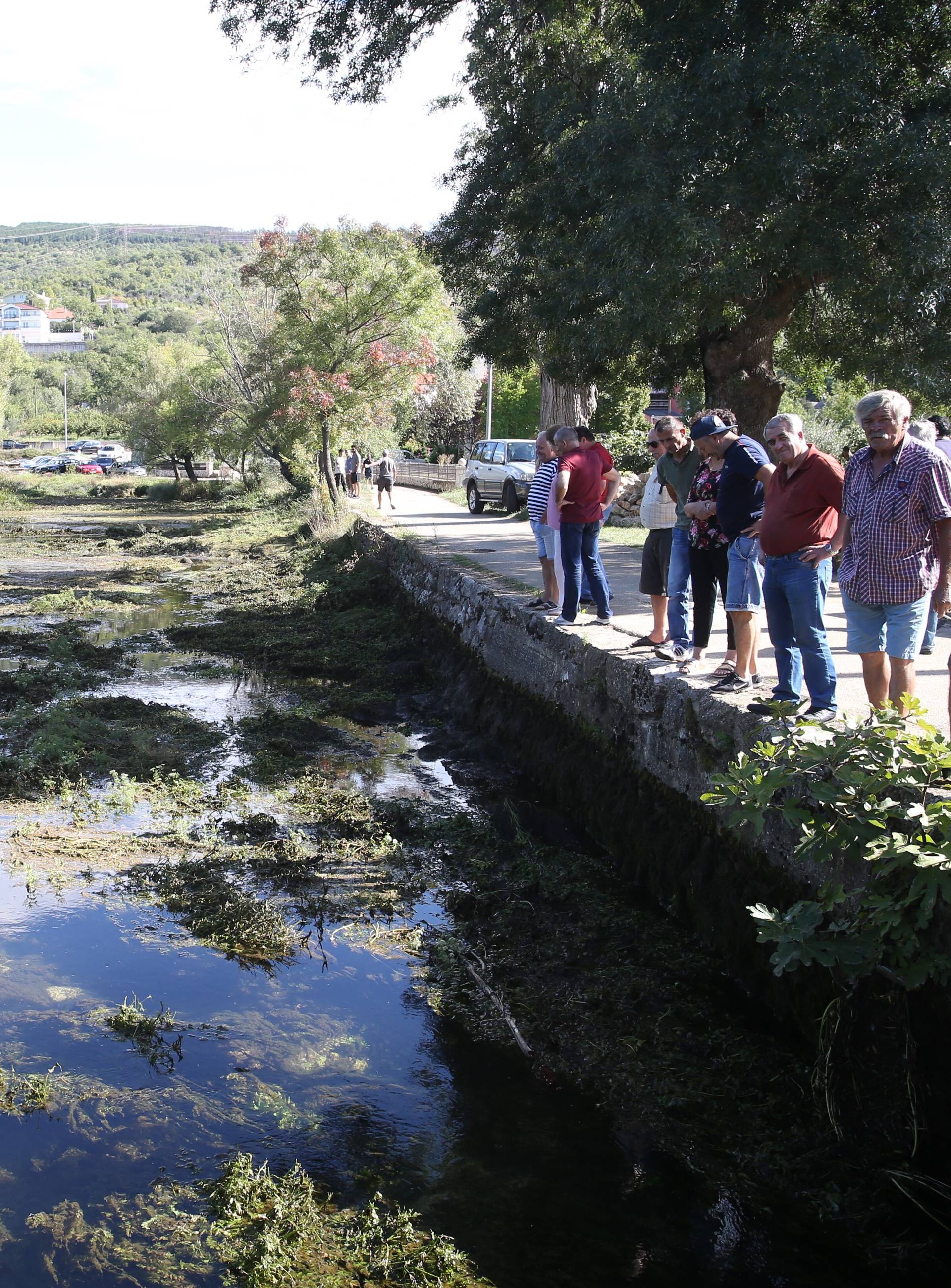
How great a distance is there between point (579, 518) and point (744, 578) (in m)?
2.51

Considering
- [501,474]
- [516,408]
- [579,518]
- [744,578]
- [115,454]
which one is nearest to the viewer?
[744,578]

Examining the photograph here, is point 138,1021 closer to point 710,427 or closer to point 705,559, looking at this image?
point 705,559

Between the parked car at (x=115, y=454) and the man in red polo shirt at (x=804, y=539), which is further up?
the parked car at (x=115, y=454)

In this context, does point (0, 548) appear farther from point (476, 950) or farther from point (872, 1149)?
point (872, 1149)

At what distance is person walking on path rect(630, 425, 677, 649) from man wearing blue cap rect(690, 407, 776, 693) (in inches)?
40.6

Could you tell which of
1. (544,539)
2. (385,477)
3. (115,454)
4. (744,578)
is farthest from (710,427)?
(115,454)

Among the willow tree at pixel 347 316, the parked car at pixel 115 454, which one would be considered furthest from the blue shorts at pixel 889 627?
the parked car at pixel 115 454

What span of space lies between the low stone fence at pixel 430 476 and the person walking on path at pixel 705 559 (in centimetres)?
2979

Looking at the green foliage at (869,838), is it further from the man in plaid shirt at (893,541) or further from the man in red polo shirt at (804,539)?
the man in red polo shirt at (804,539)

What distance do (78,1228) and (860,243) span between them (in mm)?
11026

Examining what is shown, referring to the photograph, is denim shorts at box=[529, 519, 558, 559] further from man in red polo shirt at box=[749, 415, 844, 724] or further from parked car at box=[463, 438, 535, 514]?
parked car at box=[463, 438, 535, 514]

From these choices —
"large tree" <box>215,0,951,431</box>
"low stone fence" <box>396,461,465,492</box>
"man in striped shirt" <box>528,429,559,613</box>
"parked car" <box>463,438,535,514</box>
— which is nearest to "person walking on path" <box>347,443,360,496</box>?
"parked car" <box>463,438,535,514</box>

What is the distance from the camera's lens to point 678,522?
7.39 metres

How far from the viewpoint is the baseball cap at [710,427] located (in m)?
6.64
